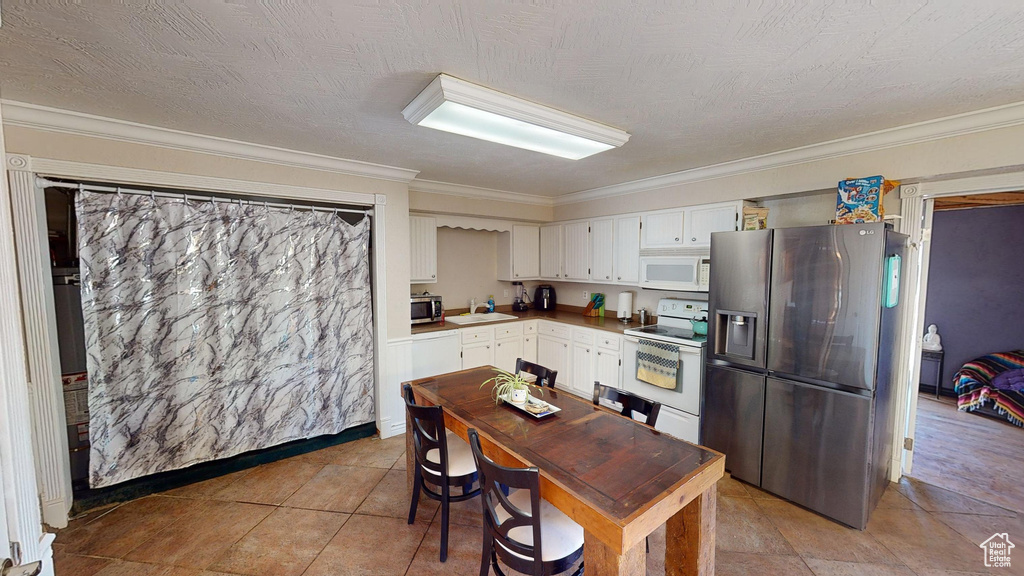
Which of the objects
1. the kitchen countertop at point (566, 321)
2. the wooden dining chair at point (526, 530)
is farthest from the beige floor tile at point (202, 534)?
the kitchen countertop at point (566, 321)

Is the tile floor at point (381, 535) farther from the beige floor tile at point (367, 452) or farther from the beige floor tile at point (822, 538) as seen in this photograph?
the beige floor tile at point (367, 452)

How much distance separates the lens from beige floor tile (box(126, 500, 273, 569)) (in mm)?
2053

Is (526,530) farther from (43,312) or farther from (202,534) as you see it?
(43,312)

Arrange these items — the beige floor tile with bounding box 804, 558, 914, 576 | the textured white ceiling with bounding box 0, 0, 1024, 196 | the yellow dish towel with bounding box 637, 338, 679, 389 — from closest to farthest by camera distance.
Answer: the textured white ceiling with bounding box 0, 0, 1024, 196 < the beige floor tile with bounding box 804, 558, 914, 576 < the yellow dish towel with bounding box 637, 338, 679, 389

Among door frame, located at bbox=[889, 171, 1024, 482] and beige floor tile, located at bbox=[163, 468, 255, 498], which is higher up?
door frame, located at bbox=[889, 171, 1024, 482]

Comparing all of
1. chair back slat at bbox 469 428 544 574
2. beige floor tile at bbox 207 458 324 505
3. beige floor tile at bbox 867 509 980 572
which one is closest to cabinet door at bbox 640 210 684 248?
beige floor tile at bbox 867 509 980 572

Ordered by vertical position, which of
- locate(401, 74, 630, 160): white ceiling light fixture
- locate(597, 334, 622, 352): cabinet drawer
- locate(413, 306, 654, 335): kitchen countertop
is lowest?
locate(597, 334, 622, 352): cabinet drawer

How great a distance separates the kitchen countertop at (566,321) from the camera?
12.9 ft

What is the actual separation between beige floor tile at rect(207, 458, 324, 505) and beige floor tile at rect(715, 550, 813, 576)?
275cm

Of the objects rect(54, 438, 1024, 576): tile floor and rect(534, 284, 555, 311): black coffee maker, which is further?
rect(534, 284, 555, 311): black coffee maker

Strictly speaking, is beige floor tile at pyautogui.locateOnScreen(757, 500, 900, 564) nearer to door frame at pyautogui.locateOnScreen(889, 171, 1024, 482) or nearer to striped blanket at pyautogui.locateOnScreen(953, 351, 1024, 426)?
door frame at pyautogui.locateOnScreen(889, 171, 1024, 482)

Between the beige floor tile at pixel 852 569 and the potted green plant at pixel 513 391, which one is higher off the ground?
the potted green plant at pixel 513 391

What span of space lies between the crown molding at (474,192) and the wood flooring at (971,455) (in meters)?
4.22

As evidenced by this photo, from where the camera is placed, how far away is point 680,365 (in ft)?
10.6
